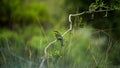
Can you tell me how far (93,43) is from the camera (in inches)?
188

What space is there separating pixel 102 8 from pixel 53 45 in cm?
106

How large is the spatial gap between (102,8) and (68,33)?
2.58 feet

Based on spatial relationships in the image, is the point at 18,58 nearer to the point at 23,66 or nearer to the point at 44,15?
the point at 23,66

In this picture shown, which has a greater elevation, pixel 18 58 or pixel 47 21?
pixel 18 58

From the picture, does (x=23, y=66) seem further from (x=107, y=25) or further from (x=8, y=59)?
(x=107, y=25)

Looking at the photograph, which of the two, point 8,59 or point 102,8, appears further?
point 102,8

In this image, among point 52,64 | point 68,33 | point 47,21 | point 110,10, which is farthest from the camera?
→ point 47,21

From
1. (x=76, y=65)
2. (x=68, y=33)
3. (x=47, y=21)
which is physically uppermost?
(x=68, y=33)

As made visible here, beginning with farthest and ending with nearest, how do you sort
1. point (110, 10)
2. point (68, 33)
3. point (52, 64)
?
1. point (110, 10)
2. point (68, 33)
3. point (52, 64)

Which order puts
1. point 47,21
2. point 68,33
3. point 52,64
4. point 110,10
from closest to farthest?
point 52,64 → point 68,33 → point 110,10 → point 47,21

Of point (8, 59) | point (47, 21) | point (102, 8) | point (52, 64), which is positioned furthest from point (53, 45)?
point (47, 21)

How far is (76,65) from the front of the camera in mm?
4371

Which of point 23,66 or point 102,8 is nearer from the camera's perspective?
point 23,66

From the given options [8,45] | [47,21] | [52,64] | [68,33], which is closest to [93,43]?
[68,33]
